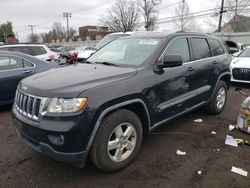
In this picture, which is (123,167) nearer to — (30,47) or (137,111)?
(137,111)

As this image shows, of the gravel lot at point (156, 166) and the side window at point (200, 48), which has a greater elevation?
the side window at point (200, 48)

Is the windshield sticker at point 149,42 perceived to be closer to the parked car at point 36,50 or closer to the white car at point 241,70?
the white car at point 241,70

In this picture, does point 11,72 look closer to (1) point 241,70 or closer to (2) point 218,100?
(2) point 218,100

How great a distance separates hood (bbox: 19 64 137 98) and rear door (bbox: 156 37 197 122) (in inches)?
22.8

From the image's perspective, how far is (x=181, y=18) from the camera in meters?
36.3

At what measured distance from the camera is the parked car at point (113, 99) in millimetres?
2383

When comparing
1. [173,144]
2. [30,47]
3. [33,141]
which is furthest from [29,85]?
[30,47]

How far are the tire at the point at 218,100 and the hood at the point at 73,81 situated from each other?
8.11 feet

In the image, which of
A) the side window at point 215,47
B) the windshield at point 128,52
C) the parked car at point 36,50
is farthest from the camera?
the parked car at point 36,50

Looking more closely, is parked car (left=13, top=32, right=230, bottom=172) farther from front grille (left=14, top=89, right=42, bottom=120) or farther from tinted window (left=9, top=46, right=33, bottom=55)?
tinted window (left=9, top=46, right=33, bottom=55)

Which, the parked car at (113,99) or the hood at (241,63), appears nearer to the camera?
the parked car at (113,99)

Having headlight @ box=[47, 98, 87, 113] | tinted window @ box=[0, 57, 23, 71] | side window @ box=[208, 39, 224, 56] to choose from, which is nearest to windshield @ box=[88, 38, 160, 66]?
headlight @ box=[47, 98, 87, 113]

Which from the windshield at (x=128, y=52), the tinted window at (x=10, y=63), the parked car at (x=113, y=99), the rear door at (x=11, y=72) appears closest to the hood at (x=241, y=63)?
the parked car at (x=113, y=99)

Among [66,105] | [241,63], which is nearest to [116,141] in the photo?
[66,105]
